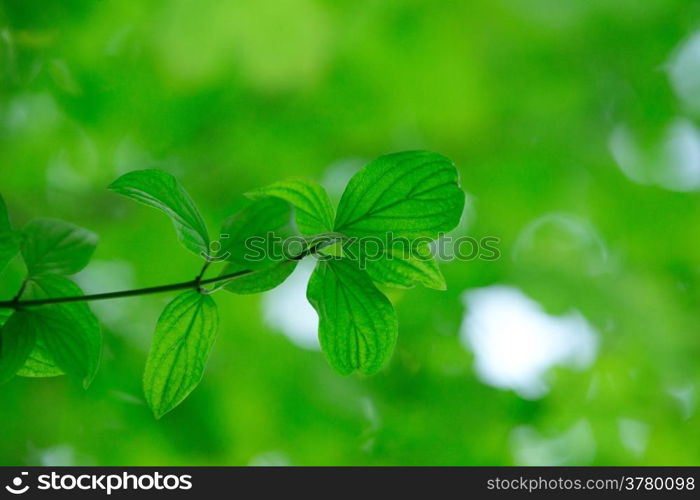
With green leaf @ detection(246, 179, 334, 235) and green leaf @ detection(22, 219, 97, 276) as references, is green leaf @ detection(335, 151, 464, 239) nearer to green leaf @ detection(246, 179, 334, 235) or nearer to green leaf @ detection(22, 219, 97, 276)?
green leaf @ detection(246, 179, 334, 235)

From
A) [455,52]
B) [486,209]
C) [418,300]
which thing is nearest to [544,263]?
[486,209]

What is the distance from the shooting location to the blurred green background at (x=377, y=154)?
188cm

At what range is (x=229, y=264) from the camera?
1.53ft

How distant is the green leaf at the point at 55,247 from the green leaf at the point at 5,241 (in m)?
0.01

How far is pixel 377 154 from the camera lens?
2.10 meters

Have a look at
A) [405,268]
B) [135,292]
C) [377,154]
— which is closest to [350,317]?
[405,268]

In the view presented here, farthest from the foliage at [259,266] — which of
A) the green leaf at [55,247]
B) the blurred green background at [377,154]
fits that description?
the blurred green background at [377,154]

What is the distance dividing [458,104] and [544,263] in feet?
2.09

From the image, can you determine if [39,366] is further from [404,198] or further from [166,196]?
[404,198]

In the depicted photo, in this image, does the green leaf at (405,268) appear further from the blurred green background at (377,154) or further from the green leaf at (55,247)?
the blurred green background at (377,154)

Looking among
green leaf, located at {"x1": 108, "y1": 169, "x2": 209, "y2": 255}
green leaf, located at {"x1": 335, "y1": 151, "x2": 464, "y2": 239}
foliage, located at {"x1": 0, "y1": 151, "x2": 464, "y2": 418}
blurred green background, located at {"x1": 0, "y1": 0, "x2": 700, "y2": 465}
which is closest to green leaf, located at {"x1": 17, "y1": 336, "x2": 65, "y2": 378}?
foliage, located at {"x1": 0, "y1": 151, "x2": 464, "y2": 418}

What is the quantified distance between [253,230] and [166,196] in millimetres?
66

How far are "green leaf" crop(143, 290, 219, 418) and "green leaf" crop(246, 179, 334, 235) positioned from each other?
0.09 m

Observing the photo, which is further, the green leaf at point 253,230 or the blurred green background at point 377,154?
the blurred green background at point 377,154
